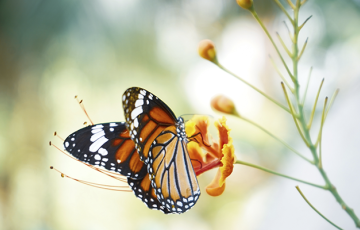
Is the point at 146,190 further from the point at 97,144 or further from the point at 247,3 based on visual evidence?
the point at 247,3

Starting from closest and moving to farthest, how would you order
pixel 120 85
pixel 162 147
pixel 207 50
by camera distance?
pixel 207 50, pixel 162 147, pixel 120 85

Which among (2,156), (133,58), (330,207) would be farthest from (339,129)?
(2,156)

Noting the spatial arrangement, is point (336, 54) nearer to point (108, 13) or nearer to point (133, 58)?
point (133, 58)

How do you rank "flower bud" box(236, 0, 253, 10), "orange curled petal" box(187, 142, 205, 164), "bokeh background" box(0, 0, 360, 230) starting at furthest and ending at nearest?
1. "bokeh background" box(0, 0, 360, 230)
2. "orange curled petal" box(187, 142, 205, 164)
3. "flower bud" box(236, 0, 253, 10)

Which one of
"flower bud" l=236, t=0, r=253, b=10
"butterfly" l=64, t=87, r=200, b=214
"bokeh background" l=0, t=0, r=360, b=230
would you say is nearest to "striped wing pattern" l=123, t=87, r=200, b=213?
"butterfly" l=64, t=87, r=200, b=214

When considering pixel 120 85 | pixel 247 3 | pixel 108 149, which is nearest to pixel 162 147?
pixel 108 149

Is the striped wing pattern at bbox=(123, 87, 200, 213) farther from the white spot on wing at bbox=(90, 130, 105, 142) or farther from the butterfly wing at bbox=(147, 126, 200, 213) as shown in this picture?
the white spot on wing at bbox=(90, 130, 105, 142)

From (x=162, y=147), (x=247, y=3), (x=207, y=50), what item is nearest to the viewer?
(x=247, y=3)
